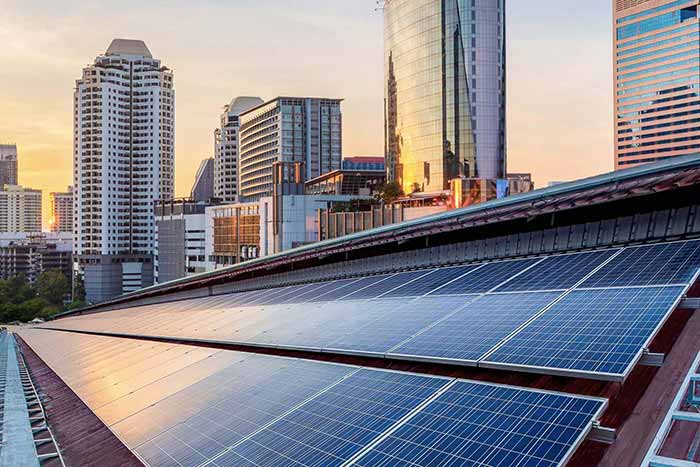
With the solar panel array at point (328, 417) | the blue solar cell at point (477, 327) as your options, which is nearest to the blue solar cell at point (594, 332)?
the blue solar cell at point (477, 327)

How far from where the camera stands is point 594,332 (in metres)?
13.5

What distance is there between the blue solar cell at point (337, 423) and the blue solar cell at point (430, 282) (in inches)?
331

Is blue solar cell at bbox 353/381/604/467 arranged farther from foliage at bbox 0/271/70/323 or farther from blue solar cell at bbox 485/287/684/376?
foliage at bbox 0/271/70/323

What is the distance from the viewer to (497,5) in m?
134

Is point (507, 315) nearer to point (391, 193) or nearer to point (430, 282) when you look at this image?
point (430, 282)

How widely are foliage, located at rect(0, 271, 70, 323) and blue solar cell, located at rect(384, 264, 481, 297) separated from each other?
402 ft

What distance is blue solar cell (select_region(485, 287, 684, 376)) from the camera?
12227mm

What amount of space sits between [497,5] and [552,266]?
12558 cm

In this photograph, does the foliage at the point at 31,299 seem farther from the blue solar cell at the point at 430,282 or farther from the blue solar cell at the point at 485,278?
the blue solar cell at the point at 485,278

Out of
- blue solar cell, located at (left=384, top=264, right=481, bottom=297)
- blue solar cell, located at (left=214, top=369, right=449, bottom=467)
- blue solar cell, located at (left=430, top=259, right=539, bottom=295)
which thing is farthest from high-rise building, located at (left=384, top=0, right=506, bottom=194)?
blue solar cell, located at (left=214, top=369, right=449, bottom=467)

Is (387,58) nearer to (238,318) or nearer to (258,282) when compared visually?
(258,282)

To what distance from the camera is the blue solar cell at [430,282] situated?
23.1 meters

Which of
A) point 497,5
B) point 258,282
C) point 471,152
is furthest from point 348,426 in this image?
point 497,5

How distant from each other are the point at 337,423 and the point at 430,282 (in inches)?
485
